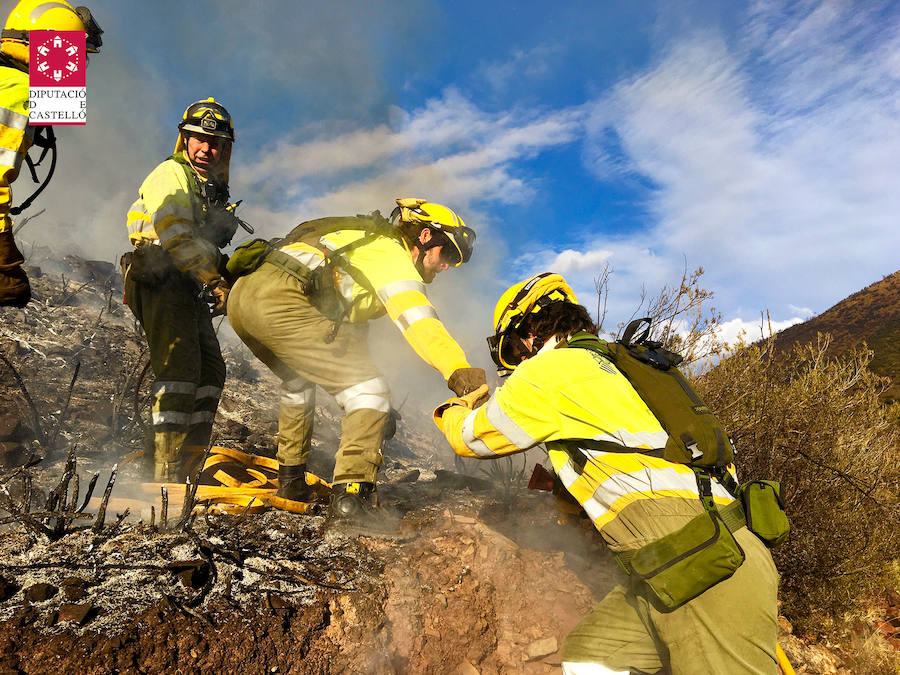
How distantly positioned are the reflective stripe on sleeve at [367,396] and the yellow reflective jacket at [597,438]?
103 centimetres

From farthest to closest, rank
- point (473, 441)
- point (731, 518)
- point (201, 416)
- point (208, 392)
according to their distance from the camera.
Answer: point (208, 392) < point (201, 416) < point (473, 441) < point (731, 518)

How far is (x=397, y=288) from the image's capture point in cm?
275

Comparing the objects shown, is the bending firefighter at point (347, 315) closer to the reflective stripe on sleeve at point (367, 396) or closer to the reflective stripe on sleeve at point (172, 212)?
the reflective stripe on sleeve at point (367, 396)

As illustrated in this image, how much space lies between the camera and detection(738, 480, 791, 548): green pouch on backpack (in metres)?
1.66

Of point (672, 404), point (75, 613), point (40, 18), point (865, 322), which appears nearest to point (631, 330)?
point (672, 404)

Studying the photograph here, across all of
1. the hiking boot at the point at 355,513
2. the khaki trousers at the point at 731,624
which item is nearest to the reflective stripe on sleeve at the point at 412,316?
the hiking boot at the point at 355,513

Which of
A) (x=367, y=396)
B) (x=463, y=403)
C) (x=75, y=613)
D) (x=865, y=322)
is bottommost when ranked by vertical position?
(x=75, y=613)

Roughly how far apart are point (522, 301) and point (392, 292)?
0.79 metres

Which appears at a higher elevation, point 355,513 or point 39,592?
point 355,513

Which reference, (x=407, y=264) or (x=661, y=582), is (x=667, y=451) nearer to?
(x=661, y=582)

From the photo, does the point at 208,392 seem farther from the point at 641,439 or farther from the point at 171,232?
the point at 641,439

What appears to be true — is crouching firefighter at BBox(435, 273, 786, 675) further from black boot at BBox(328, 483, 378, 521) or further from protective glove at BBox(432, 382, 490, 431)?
black boot at BBox(328, 483, 378, 521)

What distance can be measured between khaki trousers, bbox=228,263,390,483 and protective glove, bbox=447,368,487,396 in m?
0.61

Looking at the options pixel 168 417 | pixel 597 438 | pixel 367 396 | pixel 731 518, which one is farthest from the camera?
pixel 168 417
